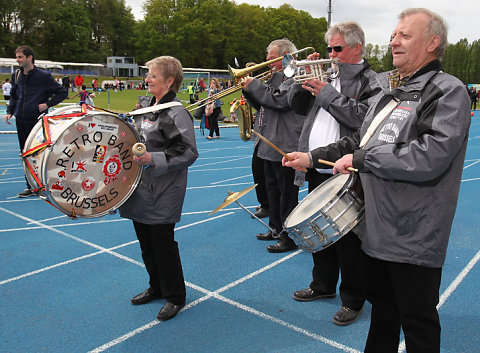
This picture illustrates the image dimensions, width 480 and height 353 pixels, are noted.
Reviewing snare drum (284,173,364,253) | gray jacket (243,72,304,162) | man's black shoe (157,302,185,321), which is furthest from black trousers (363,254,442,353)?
gray jacket (243,72,304,162)

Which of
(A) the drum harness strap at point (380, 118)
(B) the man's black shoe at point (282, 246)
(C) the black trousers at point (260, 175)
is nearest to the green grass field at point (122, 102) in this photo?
(C) the black trousers at point (260, 175)

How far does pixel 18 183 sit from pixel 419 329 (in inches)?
303

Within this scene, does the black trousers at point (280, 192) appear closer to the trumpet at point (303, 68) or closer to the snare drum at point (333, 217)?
the trumpet at point (303, 68)

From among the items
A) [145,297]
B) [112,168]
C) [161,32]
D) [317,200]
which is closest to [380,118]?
[317,200]

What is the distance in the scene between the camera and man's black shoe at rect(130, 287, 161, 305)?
371cm

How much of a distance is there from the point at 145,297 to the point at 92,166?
135 centimetres

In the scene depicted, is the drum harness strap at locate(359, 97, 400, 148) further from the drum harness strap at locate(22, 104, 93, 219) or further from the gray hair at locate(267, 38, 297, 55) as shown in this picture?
the gray hair at locate(267, 38, 297, 55)

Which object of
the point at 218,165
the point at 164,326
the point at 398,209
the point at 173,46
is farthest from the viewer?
the point at 173,46

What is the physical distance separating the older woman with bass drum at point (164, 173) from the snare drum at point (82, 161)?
0.52ft

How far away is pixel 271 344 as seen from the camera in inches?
123

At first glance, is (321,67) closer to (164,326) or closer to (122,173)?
(122,173)

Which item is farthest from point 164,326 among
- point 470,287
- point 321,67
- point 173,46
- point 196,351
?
point 173,46

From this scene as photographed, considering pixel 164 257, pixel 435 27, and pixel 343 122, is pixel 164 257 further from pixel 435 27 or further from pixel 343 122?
pixel 435 27

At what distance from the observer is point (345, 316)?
11.1 feet
